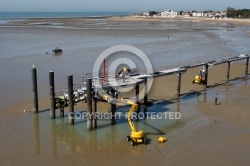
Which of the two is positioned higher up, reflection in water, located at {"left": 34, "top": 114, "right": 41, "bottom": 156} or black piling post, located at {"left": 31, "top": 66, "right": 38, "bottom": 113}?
black piling post, located at {"left": 31, "top": 66, "right": 38, "bottom": 113}

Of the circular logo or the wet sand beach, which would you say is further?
the circular logo

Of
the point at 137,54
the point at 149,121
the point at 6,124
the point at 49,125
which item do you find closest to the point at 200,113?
the point at 149,121

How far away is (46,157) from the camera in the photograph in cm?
1520

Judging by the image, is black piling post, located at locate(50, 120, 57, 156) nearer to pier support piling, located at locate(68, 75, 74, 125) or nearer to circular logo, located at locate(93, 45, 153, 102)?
pier support piling, located at locate(68, 75, 74, 125)

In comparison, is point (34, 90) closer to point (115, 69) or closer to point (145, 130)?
point (145, 130)

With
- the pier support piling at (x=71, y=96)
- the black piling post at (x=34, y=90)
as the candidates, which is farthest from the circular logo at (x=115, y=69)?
the black piling post at (x=34, y=90)

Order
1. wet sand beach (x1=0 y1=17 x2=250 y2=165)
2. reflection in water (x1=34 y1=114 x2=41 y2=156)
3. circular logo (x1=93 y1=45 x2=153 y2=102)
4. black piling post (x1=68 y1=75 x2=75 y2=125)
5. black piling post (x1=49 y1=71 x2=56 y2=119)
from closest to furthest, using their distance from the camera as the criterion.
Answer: wet sand beach (x1=0 y1=17 x2=250 y2=165) → reflection in water (x1=34 y1=114 x2=41 y2=156) → black piling post (x1=68 y1=75 x2=75 y2=125) → black piling post (x1=49 y1=71 x2=56 y2=119) → circular logo (x1=93 y1=45 x2=153 y2=102)

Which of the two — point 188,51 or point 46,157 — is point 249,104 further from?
point 188,51

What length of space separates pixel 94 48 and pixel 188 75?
1970 cm

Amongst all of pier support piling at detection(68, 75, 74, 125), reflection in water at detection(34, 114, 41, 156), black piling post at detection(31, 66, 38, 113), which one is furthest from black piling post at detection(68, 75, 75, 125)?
black piling post at detection(31, 66, 38, 113)

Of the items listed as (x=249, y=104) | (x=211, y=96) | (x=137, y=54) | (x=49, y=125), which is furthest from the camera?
(x=137, y=54)

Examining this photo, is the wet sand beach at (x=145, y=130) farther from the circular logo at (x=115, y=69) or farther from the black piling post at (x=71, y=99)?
the circular logo at (x=115, y=69)

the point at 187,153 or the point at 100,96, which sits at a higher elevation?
the point at 100,96

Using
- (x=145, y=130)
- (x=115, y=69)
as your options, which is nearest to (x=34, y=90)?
(x=145, y=130)
